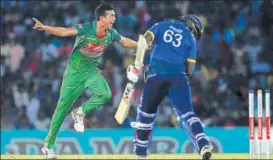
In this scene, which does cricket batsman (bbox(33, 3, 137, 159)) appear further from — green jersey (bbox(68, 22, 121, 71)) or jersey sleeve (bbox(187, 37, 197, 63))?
jersey sleeve (bbox(187, 37, 197, 63))

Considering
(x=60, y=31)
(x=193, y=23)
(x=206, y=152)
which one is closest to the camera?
(x=206, y=152)

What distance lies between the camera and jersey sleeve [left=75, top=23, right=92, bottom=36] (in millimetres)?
14711

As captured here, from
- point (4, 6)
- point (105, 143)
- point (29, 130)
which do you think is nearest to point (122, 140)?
point (105, 143)

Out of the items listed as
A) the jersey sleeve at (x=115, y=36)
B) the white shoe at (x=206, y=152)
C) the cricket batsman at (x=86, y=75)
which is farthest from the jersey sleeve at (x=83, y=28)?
the white shoe at (x=206, y=152)

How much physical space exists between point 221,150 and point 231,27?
376 centimetres

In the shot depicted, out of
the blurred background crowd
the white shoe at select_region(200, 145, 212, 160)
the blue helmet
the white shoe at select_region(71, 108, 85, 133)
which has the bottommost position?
the white shoe at select_region(200, 145, 212, 160)

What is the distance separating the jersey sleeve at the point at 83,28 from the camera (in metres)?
14.7

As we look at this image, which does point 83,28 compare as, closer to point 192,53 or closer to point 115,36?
point 115,36

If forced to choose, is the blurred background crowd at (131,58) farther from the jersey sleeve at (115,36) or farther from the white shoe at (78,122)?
the jersey sleeve at (115,36)

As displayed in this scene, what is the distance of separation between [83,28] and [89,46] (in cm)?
37

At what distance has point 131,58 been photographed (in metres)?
22.7

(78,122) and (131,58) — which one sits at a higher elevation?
(131,58)

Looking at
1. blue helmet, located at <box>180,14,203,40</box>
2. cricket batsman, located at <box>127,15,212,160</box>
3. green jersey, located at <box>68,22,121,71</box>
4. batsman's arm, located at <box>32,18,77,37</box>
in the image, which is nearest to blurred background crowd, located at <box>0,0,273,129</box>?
green jersey, located at <box>68,22,121,71</box>

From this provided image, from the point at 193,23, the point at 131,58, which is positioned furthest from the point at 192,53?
the point at 131,58
